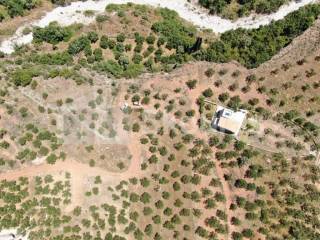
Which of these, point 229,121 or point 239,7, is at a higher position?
point 239,7

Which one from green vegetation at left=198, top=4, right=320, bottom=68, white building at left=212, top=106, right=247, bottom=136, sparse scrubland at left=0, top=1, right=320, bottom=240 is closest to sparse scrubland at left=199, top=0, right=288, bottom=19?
green vegetation at left=198, top=4, right=320, bottom=68

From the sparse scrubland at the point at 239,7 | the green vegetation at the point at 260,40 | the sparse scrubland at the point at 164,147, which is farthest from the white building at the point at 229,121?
the sparse scrubland at the point at 239,7

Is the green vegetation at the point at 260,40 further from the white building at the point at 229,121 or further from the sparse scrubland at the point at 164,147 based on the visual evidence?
the white building at the point at 229,121

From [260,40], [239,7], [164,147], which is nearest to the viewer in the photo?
[164,147]

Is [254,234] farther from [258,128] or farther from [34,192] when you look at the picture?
[34,192]

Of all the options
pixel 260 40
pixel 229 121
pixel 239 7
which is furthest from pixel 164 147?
pixel 239 7

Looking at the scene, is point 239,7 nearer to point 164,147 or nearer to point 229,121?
point 229,121
